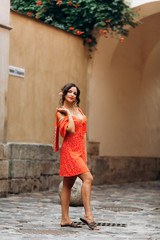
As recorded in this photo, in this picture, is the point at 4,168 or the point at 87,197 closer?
the point at 87,197

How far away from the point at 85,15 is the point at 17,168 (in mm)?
3877

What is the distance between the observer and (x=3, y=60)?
9109mm

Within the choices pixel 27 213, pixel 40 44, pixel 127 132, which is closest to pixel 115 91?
pixel 127 132

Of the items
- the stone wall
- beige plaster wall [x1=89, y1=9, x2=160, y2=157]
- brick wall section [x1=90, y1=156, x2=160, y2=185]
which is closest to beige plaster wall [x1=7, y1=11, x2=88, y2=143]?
the stone wall

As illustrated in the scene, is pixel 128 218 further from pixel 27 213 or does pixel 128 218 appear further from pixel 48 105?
pixel 48 105

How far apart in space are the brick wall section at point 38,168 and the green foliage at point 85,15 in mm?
2675

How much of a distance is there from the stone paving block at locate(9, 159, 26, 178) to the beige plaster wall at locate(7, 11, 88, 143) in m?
0.43

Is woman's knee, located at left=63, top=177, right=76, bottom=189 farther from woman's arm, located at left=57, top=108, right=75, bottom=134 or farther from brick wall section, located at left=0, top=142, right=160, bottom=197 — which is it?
brick wall section, located at left=0, top=142, right=160, bottom=197

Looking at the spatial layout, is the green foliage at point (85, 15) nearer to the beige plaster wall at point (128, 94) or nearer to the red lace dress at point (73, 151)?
the beige plaster wall at point (128, 94)

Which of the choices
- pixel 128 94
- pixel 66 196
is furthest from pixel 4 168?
pixel 128 94

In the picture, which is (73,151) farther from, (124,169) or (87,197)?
(124,169)

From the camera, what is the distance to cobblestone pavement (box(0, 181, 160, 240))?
5301 mm

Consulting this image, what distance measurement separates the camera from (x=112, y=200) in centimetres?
905

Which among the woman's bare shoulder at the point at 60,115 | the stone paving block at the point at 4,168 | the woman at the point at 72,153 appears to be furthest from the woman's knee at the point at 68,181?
the stone paving block at the point at 4,168
